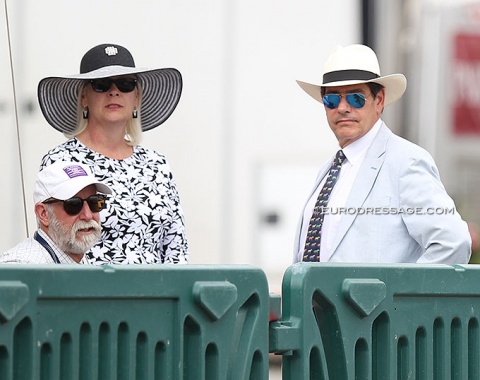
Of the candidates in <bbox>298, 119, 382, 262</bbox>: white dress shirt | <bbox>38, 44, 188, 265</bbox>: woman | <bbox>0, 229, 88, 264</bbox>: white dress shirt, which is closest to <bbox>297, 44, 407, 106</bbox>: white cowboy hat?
<bbox>298, 119, 382, 262</bbox>: white dress shirt

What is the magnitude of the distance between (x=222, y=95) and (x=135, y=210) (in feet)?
10.8

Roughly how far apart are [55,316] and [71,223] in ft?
3.05

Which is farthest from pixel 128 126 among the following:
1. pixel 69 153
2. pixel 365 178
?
pixel 365 178

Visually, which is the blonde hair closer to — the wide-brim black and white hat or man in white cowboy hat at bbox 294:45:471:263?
the wide-brim black and white hat

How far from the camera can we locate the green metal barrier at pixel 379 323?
376 centimetres

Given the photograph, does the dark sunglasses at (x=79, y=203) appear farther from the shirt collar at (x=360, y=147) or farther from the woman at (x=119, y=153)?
the shirt collar at (x=360, y=147)

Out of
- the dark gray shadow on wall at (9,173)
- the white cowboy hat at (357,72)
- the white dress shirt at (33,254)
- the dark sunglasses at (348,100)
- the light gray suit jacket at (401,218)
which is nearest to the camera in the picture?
the white dress shirt at (33,254)

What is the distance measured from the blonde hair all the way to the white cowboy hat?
752mm

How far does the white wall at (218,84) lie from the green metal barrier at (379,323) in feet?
9.72

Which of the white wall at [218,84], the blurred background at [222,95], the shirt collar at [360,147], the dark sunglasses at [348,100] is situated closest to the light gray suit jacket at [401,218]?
the shirt collar at [360,147]

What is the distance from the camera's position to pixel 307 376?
3742 mm

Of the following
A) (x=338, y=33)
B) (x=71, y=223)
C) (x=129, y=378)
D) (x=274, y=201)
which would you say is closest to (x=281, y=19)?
(x=338, y=33)

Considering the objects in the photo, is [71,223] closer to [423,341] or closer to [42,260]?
[42,260]

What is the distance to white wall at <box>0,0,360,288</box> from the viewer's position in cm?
676
